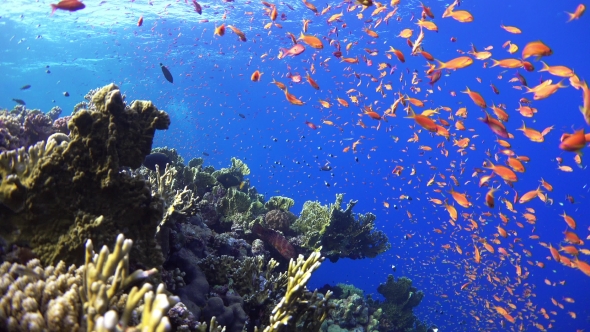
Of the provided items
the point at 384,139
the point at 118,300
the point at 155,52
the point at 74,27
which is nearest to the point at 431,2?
the point at 118,300

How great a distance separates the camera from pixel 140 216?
3.53 metres

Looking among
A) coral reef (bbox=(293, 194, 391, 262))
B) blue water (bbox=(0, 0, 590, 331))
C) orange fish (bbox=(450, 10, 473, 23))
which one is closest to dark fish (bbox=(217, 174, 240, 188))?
coral reef (bbox=(293, 194, 391, 262))

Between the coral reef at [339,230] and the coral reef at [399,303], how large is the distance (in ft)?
9.54

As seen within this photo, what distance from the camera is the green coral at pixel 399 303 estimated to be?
12156 millimetres

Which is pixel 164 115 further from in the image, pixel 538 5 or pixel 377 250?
pixel 538 5

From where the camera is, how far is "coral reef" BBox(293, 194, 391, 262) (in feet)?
31.7

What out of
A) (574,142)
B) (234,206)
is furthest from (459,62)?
(234,206)

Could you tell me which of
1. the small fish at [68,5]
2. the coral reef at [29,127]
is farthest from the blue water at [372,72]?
the small fish at [68,5]

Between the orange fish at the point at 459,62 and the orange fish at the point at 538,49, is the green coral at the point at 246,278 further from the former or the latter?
the orange fish at the point at 538,49

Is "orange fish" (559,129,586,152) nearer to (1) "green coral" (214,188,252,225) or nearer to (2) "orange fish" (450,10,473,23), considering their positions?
(2) "orange fish" (450,10,473,23)

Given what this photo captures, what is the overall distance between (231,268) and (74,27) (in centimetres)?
4807

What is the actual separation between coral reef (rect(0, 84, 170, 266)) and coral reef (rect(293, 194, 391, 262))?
608cm

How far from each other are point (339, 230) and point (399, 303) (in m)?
5.22

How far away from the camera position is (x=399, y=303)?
12.8m
